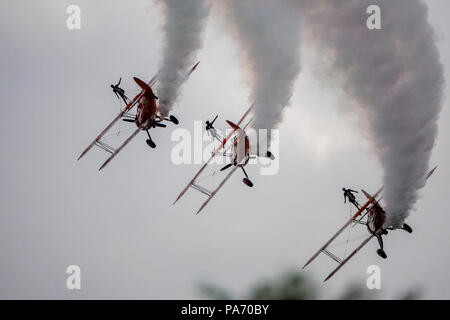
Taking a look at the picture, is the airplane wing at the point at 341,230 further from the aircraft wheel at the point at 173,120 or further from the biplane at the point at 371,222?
the aircraft wheel at the point at 173,120

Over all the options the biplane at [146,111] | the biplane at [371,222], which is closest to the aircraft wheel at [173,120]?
the biplane at [146,111]

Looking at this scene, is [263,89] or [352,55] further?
[263,89]

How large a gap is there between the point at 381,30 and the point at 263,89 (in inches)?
230

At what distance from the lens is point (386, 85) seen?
31562 millimetres

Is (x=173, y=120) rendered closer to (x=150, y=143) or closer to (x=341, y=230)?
(x=150, y=143)

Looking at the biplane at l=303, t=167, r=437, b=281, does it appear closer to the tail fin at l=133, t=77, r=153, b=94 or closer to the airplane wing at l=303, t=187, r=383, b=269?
the airplane wing at l=303, t=187, r=383, b=269

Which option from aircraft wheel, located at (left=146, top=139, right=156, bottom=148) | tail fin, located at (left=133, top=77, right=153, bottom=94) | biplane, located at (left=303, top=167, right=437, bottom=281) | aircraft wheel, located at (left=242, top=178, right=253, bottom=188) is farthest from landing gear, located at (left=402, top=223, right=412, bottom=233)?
tail fin, located at (left=133, top=77, right=153, bottom=94)

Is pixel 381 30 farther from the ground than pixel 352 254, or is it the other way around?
pixel 381 30

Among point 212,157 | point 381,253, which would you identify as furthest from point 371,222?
point 212,157

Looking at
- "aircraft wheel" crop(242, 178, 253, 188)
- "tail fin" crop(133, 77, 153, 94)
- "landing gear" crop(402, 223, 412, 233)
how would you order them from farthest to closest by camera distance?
"aircraft wheel" crop(242, 178, 253, 188) < "tail fin" crop(133, 77, 153, 94) < "landing gear" crop(402, 223, 412, 233)

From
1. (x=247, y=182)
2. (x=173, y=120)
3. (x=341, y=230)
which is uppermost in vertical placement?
(x=173, y=120)

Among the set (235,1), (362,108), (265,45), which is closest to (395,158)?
(362,108)
